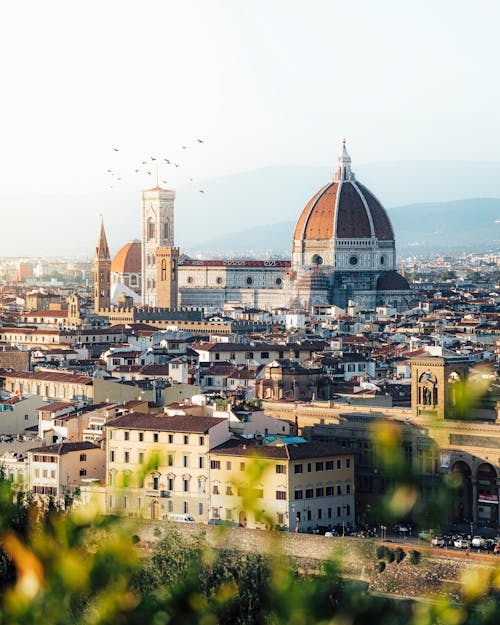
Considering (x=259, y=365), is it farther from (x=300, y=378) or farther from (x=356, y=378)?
(x=300, y=378)

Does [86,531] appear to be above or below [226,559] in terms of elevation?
above

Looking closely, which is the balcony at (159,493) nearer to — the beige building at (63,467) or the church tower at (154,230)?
the beige building at (63,467)

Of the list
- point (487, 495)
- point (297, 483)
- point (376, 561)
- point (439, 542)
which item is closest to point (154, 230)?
point (487, 495)

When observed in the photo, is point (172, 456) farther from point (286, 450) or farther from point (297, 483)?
point (297, 483)

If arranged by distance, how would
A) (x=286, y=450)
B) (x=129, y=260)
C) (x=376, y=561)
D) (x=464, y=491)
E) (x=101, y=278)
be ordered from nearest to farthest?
(x=376, y=561) → (x=286, y=450) → (x=464, y=491) → (x=101, y=278) → (x=129, y=260)

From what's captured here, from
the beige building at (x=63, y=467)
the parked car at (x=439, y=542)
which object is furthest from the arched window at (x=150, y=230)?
the parked car at (x=439, y=542)

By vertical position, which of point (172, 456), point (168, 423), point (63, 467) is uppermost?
point (168, 423)

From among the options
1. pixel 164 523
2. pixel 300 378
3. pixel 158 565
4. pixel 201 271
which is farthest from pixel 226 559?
pixel 201 271
